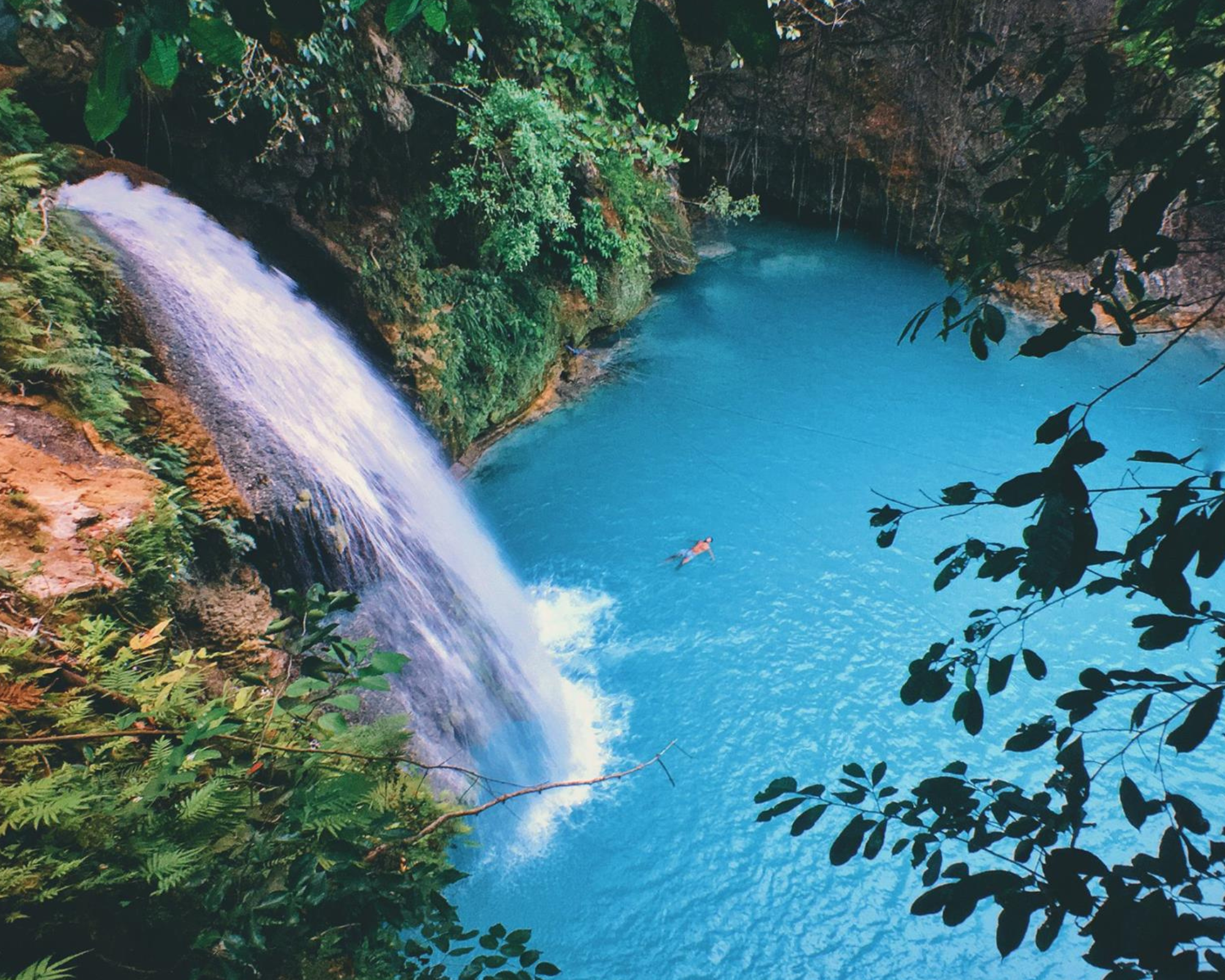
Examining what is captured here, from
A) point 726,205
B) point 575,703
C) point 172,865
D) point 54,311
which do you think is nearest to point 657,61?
point 172,865

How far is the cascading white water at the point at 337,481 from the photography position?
4.29 m

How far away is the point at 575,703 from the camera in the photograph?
18.2 feet

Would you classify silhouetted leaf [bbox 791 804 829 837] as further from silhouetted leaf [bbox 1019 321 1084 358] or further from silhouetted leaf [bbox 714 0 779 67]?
silhouetted leaf [bbox 714 0 779 67]

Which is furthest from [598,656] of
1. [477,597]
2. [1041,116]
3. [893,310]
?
[893,310]

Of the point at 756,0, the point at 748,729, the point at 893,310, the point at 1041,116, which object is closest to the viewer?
the point at 756,0

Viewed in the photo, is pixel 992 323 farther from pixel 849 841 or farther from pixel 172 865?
pixel 172 865

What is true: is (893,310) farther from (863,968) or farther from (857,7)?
(863,968)

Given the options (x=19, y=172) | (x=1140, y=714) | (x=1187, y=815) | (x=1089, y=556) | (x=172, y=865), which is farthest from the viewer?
(x=19, y=172)

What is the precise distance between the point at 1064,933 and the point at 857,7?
12329 mm

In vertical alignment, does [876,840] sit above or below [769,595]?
above

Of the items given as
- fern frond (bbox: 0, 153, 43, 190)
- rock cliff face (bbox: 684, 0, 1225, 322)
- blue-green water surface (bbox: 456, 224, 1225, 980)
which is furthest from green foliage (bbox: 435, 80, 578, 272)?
rock cliff face (bbox: 684, 0, 1225, 322)

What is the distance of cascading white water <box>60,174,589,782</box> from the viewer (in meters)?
4.29

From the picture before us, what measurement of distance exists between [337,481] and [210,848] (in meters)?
3.24

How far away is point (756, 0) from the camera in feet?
2.56
